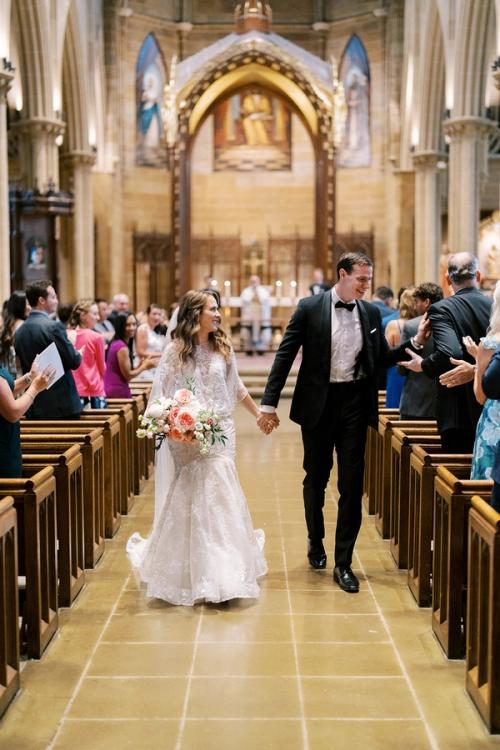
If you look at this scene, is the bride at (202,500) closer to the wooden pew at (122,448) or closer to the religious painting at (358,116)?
the wooden pew at (122,448)

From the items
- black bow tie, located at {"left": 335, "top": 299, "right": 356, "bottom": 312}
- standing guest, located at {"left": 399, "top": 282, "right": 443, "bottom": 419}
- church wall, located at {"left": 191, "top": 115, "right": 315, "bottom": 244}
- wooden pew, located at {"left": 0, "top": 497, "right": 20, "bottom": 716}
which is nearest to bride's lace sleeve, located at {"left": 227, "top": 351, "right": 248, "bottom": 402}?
black bow tie, located at {"left": 335, "top": 299, "right": 356, "bottom": 312}

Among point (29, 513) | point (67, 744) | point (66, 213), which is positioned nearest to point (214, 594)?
point (29, 513)

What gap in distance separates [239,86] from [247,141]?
2.98m

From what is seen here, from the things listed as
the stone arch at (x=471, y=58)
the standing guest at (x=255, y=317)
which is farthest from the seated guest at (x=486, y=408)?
the standing guest at (x=255, y=317)

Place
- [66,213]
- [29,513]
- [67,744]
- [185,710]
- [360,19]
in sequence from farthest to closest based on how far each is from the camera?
1. [360,19]
2. [66,213]
3. [29,513]
4. [185,710]
5. [67,744]

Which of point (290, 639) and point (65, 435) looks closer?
point (290, 639)

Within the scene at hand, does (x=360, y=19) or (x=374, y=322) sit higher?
(x=360, y=19)

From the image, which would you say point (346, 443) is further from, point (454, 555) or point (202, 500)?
point (454, 555)

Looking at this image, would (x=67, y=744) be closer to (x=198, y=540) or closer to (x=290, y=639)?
(x=290, y=639)

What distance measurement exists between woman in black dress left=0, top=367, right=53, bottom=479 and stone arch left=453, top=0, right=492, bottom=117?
523 inches

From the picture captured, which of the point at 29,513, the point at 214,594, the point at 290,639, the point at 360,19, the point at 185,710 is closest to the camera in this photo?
the point at 185,710

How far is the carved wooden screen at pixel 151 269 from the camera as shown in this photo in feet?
73.4

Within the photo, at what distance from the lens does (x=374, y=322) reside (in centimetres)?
554

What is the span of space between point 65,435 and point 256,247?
58.7 ft
